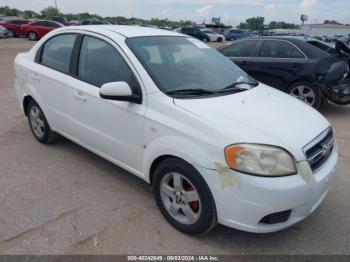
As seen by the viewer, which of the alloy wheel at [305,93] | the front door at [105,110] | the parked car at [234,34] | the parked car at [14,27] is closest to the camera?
the front door at [105,110]

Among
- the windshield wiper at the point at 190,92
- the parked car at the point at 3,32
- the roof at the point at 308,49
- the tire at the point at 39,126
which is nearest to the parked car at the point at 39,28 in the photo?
the parked car at the point at 3,32

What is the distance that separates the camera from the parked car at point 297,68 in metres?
6.56

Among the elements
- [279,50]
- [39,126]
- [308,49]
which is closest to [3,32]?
[279,50]

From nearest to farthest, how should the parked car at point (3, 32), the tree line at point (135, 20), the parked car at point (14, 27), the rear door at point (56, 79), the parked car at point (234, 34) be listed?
the rear door at point (56, 79), the parked car at point (3, 32), the parked car at point (14, 27), the parked car at point (234, 34), the tree line at point (135, 20)

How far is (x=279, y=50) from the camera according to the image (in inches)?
281

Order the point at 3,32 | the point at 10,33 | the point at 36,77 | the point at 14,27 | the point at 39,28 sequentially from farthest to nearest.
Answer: the point at 10,33 → the point at 14,27 → the point at 3,32 → the point at 39,28 → the point at 36,77

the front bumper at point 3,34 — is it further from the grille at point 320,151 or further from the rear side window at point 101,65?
the grille at point 320,151

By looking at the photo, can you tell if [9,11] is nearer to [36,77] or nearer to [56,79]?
[36,77]

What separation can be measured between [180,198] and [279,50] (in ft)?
17.3

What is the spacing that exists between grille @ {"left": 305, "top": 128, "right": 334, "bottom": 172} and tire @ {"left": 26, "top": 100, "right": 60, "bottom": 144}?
3321mm

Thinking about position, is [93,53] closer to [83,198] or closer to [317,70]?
[83,198]

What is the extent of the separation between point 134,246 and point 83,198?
3.09 feet

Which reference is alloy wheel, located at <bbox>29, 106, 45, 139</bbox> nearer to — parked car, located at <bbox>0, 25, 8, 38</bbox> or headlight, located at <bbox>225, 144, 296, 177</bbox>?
headlight, located at <bbox>225, 144, 296, 177</bbox>

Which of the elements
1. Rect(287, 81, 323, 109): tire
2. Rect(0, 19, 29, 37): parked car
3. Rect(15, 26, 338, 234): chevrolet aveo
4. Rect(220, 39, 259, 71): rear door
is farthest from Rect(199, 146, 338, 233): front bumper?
Rect(0, 19, 29, 37): parked car
